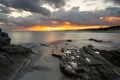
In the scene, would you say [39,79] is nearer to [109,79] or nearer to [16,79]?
[16,79]

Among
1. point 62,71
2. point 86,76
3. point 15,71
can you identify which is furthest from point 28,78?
point 86,76

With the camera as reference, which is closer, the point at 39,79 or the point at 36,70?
the point at 39,79

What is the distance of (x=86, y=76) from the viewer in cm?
1559

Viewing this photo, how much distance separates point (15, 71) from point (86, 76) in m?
8.55

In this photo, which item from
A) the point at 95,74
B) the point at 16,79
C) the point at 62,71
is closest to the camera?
the point at 95,74

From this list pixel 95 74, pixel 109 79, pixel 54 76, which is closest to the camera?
pixel 109 79

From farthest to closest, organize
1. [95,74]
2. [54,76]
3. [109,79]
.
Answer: [54,76] < [95,74] < [109,79]

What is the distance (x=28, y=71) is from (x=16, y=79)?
288cm

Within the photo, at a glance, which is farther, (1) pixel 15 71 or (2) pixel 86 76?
(1) pixel 15 71

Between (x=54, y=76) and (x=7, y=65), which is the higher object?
(x=7, y=65)

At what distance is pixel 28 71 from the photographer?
1930 centimetres

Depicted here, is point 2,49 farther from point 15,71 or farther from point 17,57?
point 15,71

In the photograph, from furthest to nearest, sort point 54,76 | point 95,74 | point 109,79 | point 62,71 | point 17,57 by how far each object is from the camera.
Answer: point 17,57, point 62,71, point 54,76, point 95,74, point 109,79

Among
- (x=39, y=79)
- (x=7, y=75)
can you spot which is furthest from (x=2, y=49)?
(x=39, y=79)
